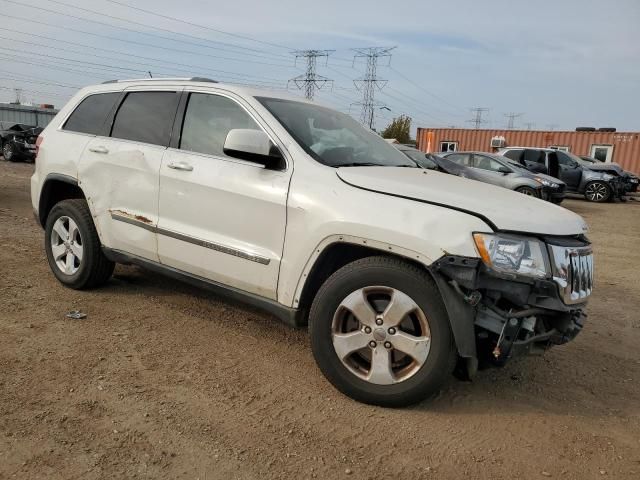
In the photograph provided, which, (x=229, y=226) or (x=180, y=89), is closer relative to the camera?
(x=229, y=226)

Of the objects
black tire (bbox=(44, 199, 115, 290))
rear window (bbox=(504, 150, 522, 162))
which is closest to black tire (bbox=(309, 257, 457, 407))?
black tire (bbox=(44, 199, 115, 290))

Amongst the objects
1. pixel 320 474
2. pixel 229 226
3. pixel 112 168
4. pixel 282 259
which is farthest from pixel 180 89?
pixel 320 474

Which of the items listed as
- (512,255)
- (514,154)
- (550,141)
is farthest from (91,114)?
(550,141)

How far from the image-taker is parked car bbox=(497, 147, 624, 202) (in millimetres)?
17734

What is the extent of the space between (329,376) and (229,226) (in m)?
1.15

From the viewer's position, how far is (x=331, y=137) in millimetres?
3725

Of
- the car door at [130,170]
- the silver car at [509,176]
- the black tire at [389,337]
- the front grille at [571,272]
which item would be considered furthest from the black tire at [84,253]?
the silver car at [509,176]

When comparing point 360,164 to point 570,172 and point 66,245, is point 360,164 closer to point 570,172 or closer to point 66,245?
point 66,245

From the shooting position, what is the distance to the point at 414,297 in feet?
9.21

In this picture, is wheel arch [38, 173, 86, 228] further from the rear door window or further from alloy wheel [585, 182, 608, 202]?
alloy wheel [585, 182, 608, 202]

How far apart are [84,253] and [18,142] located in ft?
60.2

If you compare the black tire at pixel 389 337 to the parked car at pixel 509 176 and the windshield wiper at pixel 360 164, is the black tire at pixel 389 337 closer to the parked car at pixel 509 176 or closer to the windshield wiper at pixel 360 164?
the windshield wiper at pixel 360 164

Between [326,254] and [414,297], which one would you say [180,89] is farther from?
[414,297]

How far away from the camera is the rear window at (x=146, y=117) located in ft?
13.2
